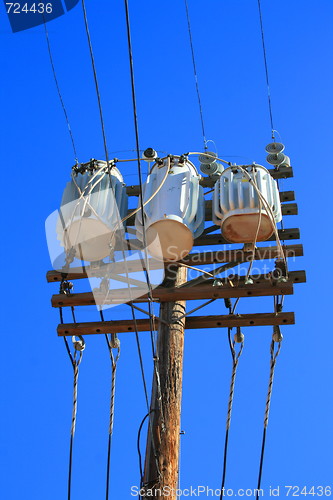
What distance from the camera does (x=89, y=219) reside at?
740cm

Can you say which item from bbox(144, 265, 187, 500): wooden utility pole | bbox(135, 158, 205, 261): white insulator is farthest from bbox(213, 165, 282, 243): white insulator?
bbox(144, 265, 187, 500): wooden utility pole

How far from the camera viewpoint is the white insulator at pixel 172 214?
23.6 feet

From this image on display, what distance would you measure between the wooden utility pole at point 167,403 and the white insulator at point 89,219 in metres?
0.65

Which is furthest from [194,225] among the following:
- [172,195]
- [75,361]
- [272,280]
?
[75,361]

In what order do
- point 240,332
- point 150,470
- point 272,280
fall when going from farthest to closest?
point 240,332 < point 272,280 < point 150,470

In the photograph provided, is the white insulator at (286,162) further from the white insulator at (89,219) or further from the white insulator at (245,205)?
the white insulator at (89,219)

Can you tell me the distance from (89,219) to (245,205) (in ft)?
4.61

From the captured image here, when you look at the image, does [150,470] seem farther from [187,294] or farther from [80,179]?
[80,179]

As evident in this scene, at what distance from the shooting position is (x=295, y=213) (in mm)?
7812

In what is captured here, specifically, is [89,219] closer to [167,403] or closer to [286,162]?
[167,403]

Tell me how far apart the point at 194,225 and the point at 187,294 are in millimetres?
637

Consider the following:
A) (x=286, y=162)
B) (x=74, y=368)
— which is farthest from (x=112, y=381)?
(x=286, y=162)

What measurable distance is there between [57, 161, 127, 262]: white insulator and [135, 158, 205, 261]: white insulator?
0.92ft

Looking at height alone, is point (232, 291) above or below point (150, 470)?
above
